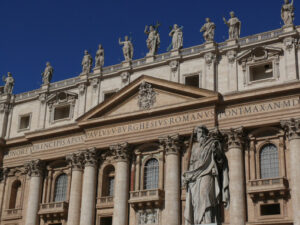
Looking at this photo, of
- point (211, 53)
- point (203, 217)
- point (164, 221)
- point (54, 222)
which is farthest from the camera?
point (54, 222)

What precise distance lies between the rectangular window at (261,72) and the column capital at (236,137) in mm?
4100

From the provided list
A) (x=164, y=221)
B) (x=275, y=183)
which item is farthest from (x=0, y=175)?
(x=275, y=183)

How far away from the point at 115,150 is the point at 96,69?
7.68 meters

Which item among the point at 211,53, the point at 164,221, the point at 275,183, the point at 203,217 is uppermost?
the point at 211,53

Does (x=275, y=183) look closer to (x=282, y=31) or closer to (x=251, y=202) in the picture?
(x=251, y=202)

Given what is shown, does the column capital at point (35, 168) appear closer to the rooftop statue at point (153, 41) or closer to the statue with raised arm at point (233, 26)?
the rooftop statue at point (153, 41)

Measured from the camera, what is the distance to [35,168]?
40.4 m

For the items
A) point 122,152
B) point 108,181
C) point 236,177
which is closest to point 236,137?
point 236,177

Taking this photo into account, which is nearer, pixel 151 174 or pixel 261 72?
pixel 261 72

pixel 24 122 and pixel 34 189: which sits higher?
pixel 24 122

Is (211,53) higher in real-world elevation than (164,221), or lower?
higher

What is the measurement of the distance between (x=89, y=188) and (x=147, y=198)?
4939 millimetres

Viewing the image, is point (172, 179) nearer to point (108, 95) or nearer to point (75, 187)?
point (75, 187)

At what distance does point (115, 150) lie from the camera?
36969 millimetres
